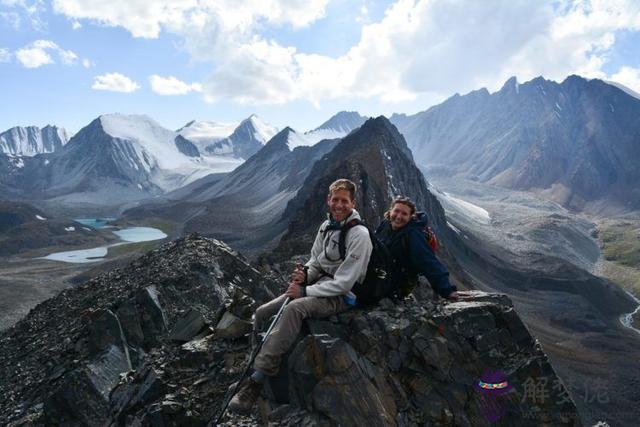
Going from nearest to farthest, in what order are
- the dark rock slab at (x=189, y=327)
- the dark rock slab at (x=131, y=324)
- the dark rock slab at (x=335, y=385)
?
the dark rock slab at (x=335, y=385) < the dark rock slab at (x=189, y=327) < the dark rock slab at (x=131, y=324)

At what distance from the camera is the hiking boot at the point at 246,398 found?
9023 mm

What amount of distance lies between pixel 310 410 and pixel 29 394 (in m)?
14.5

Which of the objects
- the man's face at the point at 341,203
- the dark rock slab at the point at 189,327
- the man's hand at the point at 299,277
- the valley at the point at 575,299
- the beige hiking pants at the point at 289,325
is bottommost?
the valley at the point at 575,299

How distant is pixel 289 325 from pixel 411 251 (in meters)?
3.05

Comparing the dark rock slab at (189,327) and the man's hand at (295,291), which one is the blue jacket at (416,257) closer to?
the man's hand at (295,291)

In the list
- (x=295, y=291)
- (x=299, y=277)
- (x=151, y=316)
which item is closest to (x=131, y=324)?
(x=151, y=316)

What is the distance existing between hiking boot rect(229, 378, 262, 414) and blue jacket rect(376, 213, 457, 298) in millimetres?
3832

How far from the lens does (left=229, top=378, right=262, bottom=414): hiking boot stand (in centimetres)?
902

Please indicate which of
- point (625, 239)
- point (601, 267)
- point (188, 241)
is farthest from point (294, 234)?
point (625, 239)

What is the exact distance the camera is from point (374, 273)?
31.7 feet

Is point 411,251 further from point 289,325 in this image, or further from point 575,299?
point 575,299

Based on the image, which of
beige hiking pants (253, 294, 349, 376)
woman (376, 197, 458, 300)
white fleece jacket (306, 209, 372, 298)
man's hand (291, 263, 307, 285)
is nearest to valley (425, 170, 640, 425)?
woman (376, 197, 458, 300)

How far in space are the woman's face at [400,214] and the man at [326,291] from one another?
1.05 m

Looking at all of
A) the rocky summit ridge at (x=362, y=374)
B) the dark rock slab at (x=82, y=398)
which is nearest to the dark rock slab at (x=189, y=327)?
the rocky summit ridge at (x=362, y=374)
